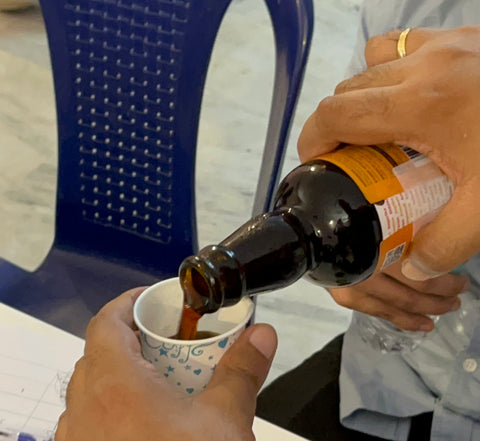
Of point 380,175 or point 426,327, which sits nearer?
point 380,175

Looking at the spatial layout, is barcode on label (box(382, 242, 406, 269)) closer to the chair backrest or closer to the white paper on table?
the white paper on table

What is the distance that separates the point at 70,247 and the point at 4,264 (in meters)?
0.11

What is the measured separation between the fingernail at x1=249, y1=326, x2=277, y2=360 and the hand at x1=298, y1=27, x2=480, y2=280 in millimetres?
138

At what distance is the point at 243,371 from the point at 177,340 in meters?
0.06

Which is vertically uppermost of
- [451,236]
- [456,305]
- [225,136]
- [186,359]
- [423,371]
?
[451,236]

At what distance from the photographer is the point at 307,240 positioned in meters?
0.51

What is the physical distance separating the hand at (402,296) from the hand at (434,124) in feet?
0.67

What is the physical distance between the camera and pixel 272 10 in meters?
0.84

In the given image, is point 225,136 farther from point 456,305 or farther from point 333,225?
point 333,225

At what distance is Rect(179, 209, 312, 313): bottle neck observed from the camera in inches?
18.2

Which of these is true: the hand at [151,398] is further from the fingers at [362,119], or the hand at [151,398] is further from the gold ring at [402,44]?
the gold ring at [402,44]

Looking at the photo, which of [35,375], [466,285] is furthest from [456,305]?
[35,375]

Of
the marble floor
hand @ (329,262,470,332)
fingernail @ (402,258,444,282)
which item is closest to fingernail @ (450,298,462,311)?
hand @ (329,262,470,332)

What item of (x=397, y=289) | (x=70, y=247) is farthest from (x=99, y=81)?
(x=397, y=289)
